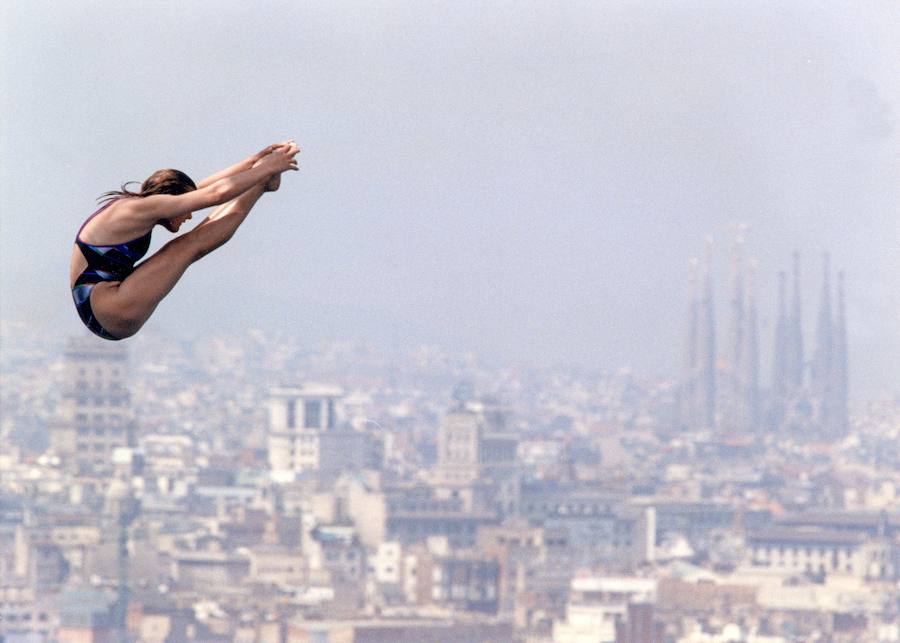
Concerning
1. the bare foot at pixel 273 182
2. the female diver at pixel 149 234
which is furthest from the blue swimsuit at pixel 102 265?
the bare foot at pixel 273 182

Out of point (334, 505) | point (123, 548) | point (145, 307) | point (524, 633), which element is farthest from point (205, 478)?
point (145, 307)

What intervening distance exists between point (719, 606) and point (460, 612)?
4.01 metres

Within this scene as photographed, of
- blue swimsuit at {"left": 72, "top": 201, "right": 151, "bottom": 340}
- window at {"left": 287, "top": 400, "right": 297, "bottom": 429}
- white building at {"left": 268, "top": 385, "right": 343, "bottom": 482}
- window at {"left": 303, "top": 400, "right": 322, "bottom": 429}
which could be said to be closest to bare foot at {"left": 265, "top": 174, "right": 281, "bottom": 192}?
blue swimsuit at {"left": 72, "top": 201, "right": 151, "bottom": 340}

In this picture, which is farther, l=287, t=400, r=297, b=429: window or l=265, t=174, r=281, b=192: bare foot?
l=287, t=400, r=297, b=429: window

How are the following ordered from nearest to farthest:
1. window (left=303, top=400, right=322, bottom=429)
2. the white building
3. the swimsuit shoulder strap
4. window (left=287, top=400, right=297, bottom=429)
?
the swimsuit shoulder strap → the white building → window (left=303, top=400, right=322, bottom=429) → window (left=287, top=400, right=297, bottom=429)

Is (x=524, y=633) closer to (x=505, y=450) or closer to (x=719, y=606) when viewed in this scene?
(x=719, y=606)

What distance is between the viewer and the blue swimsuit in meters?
2.93

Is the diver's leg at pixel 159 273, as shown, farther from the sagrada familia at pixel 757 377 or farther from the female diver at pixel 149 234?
the sagrada familia at pixel 757 377

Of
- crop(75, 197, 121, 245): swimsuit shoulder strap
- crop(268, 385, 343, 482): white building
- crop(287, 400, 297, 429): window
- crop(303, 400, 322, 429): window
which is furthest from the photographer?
crop(287, 400, 297, 429): window

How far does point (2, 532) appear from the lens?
48.1m

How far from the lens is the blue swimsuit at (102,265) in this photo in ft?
9.62

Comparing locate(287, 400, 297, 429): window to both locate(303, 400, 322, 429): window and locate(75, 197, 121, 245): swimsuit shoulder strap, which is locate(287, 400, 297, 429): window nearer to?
locate(303, 400, 322, 429): window

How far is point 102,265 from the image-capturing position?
2.96 m

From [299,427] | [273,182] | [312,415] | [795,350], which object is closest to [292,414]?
[299,427]
